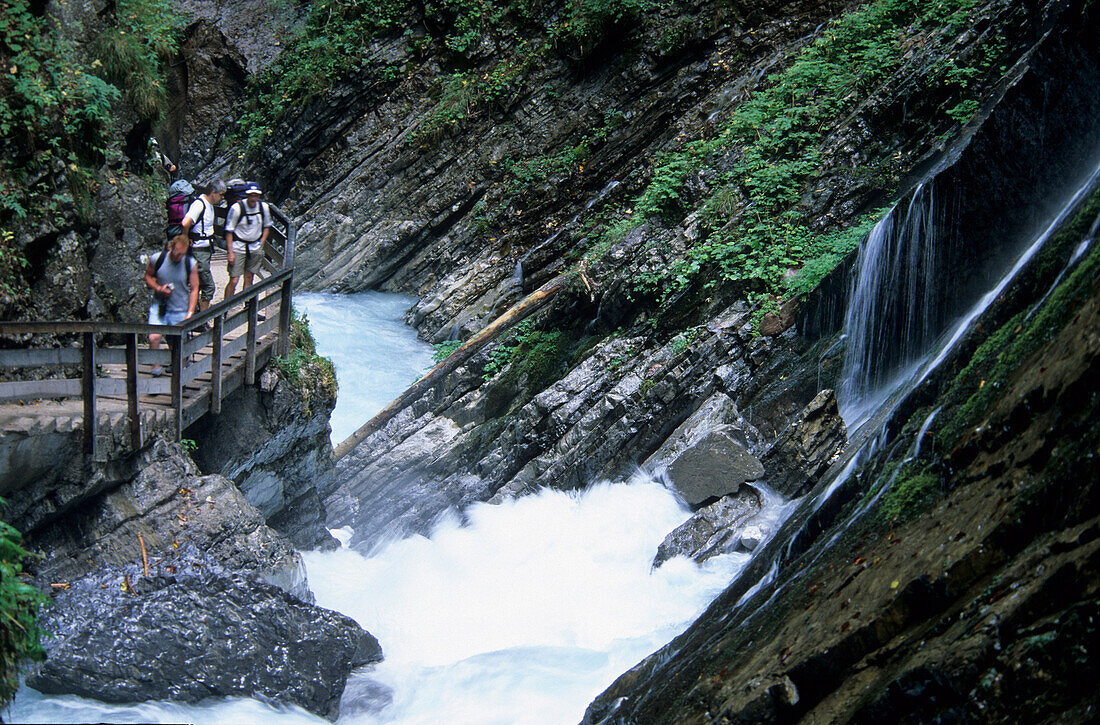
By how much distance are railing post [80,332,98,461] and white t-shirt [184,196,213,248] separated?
2124mm

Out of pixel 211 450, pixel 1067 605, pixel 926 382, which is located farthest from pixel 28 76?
pixel 1067 605

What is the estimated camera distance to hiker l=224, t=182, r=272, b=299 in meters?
8.70

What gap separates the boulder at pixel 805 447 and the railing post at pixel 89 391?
23.7 feet

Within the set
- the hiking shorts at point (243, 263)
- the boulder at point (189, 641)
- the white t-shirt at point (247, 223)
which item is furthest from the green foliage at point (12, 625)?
the white t-shirt at point (247, 223)

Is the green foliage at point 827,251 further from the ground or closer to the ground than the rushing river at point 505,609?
further from the ground

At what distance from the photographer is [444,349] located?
14852 mm

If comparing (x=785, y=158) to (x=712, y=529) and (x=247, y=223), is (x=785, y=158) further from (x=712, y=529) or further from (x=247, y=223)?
(x=247, y=223)

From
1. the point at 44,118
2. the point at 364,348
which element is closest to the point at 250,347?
the point at 44,118

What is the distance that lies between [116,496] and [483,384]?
698 cm

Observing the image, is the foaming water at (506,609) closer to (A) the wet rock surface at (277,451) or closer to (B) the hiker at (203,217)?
(A) the wet rock surface at (277,451)

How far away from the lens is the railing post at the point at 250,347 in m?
8.03

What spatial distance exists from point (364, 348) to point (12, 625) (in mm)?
10559

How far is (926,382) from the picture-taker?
6340mm

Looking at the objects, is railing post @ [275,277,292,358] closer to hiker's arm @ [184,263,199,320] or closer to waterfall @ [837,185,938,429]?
hiker's arm @ [184,263,199,320]
